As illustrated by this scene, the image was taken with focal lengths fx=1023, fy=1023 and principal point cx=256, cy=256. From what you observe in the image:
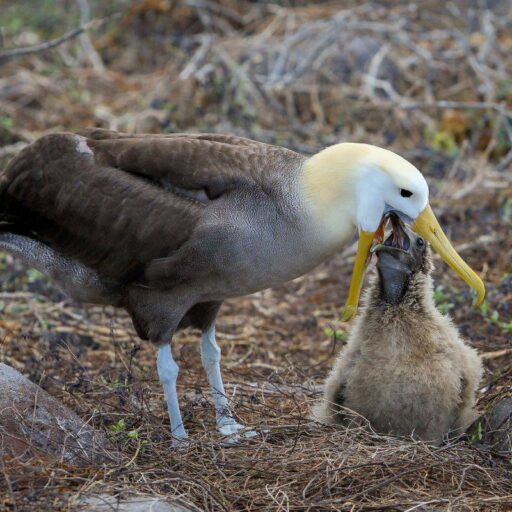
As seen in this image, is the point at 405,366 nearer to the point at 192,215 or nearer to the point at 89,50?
the point at 192,215

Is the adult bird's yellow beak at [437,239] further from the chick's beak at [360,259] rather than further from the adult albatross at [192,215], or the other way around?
the chick's beak at [360,259]

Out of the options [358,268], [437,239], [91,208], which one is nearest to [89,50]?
[91,208]

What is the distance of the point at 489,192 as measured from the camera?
9039 mm

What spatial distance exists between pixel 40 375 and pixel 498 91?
6.34 metres

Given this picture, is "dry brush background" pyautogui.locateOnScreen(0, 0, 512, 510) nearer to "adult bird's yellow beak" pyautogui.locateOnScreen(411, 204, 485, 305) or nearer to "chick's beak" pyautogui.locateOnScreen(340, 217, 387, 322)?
"chick's beak" pyautogui.locateOnScreen(340, 217, 387, 322)

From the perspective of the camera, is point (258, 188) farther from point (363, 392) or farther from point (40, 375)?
point (40, 375)

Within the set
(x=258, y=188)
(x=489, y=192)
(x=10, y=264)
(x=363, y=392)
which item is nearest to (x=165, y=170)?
(x=258, y=188)

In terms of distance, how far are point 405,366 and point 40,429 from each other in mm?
1776

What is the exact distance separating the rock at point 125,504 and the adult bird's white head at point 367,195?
5.35ft

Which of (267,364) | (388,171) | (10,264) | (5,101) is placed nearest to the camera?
(388,171)

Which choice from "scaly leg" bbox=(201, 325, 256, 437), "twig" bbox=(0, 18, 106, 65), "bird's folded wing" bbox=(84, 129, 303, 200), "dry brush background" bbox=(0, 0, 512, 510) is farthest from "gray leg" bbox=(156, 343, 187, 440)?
"twig" bbox=(0, 18, 106, 65)

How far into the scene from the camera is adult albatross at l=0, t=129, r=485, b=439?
5.00m

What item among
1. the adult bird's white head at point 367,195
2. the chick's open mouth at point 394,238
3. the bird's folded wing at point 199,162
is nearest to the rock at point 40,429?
the bird's folded wing at point 199,162

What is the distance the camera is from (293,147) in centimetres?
941
